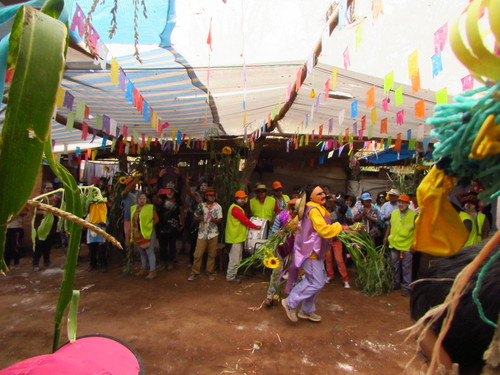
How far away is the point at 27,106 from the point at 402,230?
16.5ft

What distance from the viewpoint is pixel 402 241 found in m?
4.63

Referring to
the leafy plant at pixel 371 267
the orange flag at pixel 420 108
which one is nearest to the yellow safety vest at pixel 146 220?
the leafy plant at pixel 371 267

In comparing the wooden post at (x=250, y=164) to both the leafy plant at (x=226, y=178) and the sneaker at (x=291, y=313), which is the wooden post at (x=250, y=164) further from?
the sneaker at (x=291, y=313)

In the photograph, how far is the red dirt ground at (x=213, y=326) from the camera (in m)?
2.85

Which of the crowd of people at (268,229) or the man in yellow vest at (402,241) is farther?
the man in yellow vest at (402,241)

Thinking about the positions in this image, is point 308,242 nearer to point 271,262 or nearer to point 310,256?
point 310,256

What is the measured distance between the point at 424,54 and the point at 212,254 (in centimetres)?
422

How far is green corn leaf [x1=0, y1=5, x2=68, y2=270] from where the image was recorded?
45 centimetres

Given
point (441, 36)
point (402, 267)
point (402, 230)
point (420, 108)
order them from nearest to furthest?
1. point (441, 36)
2. point (420, 108)
3. point (402, 230)
4. point (402, 267)

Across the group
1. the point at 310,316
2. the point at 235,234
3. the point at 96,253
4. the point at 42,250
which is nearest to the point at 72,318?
the point at 310,316

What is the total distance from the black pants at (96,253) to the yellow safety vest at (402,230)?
16.8 ft

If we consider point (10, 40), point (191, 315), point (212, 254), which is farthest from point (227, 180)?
point (10, 40)

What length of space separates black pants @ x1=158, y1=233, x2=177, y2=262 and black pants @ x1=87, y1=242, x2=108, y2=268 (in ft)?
3.36

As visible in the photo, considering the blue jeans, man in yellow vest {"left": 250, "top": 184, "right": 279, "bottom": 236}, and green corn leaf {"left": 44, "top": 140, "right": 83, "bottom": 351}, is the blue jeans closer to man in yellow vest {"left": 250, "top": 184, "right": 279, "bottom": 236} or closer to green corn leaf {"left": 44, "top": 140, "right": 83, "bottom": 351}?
man in yellow vest {"left": 250, "top": 184, "right": 279, "bottom": 236}
